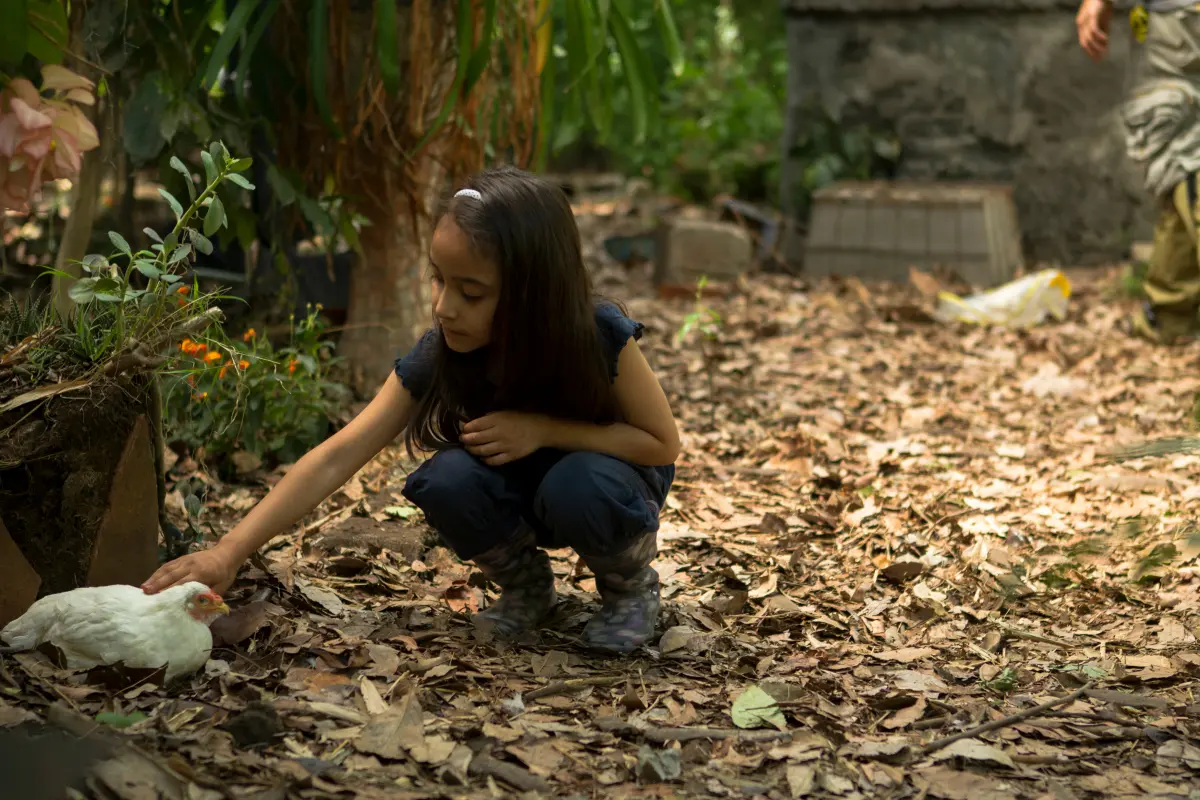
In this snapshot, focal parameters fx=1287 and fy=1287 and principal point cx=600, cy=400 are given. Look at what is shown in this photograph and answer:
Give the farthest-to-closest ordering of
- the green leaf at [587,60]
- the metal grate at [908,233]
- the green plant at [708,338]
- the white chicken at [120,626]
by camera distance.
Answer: the metal grate at [908,233] < the green plant at [708,338] < the green leaf at [587,60] < the white chicken at [120,626]

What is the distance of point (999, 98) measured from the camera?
623cm

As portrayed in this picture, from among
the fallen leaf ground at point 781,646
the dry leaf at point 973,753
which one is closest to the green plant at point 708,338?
the fallen leaf ground at point 781,646

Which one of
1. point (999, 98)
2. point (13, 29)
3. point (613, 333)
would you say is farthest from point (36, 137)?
point (999, 98)

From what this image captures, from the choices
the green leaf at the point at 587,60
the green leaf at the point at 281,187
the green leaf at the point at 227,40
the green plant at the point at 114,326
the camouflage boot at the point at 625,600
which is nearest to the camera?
the green plant at the point at 114,326

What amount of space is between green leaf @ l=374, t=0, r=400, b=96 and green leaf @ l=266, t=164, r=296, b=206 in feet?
1.06

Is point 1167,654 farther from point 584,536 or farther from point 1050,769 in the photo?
point 584,536

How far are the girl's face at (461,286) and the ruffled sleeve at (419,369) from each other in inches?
5.4

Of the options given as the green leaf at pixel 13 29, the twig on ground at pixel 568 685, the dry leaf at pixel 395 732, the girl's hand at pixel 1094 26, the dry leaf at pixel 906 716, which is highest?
the girl's hand at pixel 1094 26

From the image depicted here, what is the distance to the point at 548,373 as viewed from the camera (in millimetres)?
Answer: 2027

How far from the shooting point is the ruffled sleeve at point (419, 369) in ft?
6.90

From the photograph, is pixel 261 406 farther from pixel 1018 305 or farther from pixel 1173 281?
pixel 1173 281

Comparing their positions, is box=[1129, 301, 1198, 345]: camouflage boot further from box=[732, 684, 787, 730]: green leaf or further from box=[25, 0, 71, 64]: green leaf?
box=[25, 0, 71, 64]: green leaf

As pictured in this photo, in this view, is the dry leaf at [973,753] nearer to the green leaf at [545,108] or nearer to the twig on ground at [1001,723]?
the twig on ground at [1001,723]

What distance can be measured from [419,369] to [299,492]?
285 millimetres
